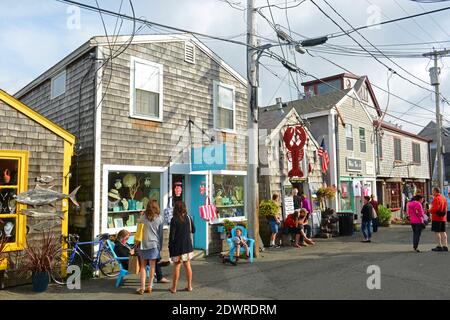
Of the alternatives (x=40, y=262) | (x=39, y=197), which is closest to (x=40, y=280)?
(x=40, y=262)

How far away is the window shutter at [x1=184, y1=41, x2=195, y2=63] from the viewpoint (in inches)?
445

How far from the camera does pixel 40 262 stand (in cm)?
737

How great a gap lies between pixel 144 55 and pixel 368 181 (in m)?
15.2

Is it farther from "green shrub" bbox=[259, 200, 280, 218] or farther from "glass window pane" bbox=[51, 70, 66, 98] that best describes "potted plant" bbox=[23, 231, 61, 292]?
"green shrub" bbox=[259, 200, 280, 218]

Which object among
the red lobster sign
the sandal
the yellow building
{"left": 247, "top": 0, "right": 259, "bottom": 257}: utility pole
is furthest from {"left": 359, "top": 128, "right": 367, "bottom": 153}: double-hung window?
the yellow building

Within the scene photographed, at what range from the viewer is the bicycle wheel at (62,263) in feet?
26.3

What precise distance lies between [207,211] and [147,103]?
343 cm

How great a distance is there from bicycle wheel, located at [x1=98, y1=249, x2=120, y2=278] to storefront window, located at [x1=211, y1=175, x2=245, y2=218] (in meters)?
3.76

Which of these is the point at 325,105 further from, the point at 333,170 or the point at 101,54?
the point at 101,54

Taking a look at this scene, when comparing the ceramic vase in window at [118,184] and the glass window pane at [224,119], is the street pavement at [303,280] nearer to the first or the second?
the ceramic vase in window at [118,184]

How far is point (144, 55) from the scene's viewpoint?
10.2 meters

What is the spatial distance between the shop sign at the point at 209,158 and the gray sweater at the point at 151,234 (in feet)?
10.8

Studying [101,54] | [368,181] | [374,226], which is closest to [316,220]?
[374,226]

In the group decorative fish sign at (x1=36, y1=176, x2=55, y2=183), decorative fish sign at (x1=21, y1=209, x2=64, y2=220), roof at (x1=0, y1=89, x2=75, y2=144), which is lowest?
decorative fish sign at (x1=21, y1=209, x2=64, y2=220)
